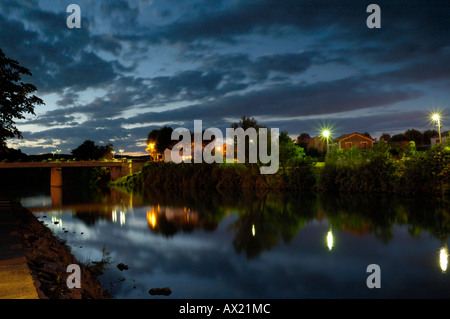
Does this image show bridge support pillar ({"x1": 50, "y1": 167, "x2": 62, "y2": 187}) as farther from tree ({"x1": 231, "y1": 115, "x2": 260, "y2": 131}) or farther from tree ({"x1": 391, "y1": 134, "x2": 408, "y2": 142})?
tree ({"x1": 391, "y1": 134, "x2": 408, "y2": 142})

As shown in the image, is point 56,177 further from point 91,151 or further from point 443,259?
point 443,259

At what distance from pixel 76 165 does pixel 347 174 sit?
56.2 m

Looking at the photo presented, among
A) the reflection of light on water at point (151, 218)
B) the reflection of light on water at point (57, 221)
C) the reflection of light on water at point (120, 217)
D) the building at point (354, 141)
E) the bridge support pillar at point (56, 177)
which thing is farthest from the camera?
the building at point (354, 141)

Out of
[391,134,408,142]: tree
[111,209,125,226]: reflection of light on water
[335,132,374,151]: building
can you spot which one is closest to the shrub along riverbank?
[111,209,125,226]: reflection of light on water

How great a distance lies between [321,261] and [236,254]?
397cm

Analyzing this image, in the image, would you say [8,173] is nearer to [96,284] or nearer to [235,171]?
[235,171]

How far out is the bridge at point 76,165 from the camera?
69881mm

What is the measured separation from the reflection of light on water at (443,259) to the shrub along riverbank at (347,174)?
67.0 feet

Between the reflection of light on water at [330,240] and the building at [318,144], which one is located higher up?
the building at [318,144]

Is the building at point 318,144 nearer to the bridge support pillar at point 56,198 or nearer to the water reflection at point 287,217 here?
the water reflection at point 287,217

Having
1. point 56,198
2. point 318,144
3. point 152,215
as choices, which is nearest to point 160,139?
point 318,144

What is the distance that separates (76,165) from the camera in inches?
2977

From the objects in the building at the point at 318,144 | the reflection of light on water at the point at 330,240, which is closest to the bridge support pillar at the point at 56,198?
the reflection of light on water at the point at 330,240

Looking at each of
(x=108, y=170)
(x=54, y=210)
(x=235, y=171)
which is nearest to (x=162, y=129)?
(x=108, y=170)
